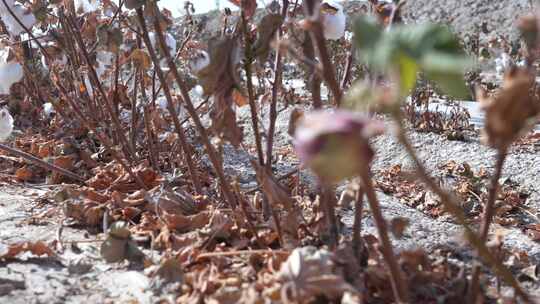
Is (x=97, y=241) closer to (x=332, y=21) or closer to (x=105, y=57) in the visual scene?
(x=332, y=21)

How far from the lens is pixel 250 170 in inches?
92.0

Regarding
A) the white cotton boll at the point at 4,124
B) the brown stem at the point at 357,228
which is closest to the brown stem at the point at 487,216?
the brown stem at the point at 357,228

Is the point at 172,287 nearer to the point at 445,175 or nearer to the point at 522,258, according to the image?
the point at 522,258

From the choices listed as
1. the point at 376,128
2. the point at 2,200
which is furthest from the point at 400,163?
the point at 376,128

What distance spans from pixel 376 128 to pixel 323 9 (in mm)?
823

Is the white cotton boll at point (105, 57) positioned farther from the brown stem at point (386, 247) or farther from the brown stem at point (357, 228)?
the brown stem at point (386, 247)

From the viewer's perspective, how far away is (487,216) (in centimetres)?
76

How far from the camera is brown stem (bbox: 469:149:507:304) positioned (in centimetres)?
71

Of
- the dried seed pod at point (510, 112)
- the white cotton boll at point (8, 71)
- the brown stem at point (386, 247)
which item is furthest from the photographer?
the white cotton boll at point (8, 71)

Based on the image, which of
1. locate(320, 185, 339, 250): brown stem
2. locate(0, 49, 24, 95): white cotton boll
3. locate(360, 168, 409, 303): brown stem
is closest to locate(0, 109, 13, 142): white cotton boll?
locate(0, 49, 24, 95): white cotton boll

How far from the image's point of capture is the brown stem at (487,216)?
707 mm

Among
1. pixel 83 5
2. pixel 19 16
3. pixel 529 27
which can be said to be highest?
pixel 83 5

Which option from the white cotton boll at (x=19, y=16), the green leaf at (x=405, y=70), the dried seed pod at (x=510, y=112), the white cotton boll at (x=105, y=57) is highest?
the white cotton boll at (x=105, y=57)

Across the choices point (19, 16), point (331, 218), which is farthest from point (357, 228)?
point (19, 16)
